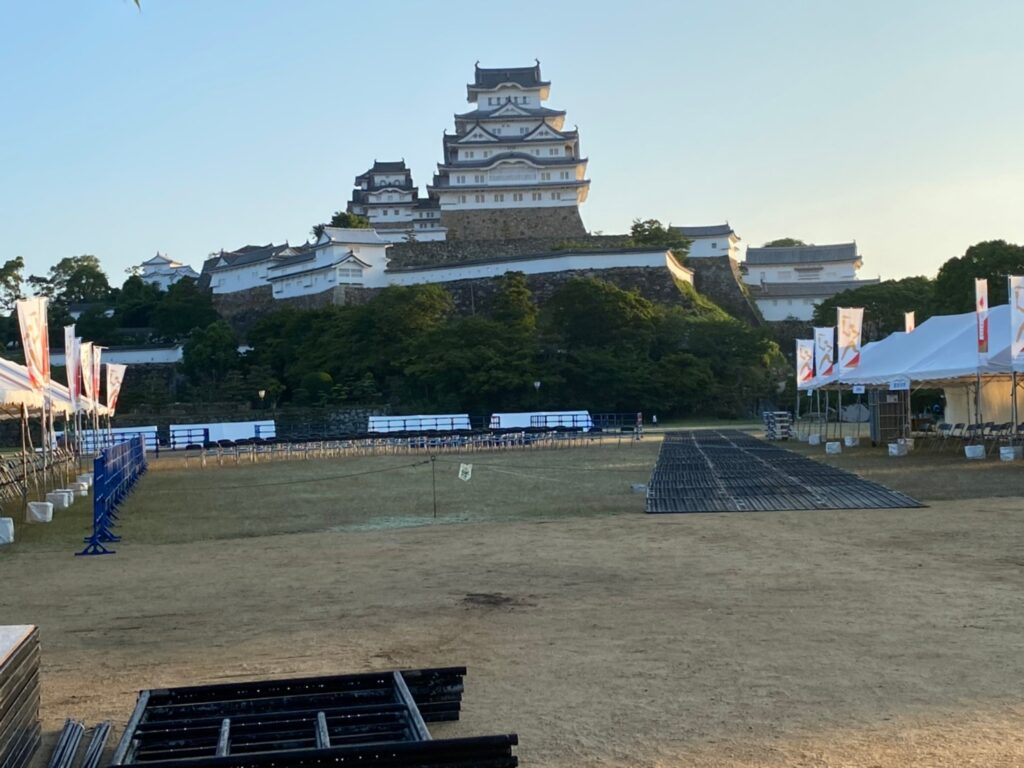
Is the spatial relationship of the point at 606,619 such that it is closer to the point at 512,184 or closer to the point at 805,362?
the point at 805,362

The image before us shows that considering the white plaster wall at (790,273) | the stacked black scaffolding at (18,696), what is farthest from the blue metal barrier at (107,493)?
the white plaster wall at (790,273)

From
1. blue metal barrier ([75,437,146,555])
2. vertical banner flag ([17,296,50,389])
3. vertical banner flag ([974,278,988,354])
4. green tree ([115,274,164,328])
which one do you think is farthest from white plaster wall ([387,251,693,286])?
vertical banner flag ([17,296,50,389])

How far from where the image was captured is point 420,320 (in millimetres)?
50844

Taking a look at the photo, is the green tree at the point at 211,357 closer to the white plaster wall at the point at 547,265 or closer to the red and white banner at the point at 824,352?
the white plaster wall at the point at 547,265

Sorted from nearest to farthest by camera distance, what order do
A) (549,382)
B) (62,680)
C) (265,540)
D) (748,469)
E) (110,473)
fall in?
(62,680) < (265,540) < (110,473) < (748,469) < (549,382)

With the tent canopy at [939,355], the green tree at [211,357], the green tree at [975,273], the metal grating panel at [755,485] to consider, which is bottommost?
the metal grating panel at [755,485]

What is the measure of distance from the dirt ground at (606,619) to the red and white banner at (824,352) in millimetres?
13943

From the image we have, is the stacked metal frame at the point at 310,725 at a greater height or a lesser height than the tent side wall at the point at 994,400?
lesser

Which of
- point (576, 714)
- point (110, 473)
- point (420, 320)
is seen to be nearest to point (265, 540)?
point (110, 473)

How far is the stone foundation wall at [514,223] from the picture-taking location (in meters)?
62.6

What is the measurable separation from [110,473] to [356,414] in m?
35.8

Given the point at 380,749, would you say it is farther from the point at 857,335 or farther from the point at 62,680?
the point at 857,335

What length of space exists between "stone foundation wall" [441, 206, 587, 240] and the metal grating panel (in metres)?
40.1

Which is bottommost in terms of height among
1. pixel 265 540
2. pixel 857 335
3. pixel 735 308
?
pixel 265 540
